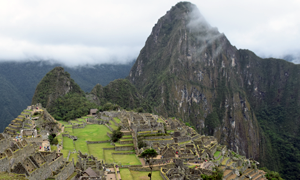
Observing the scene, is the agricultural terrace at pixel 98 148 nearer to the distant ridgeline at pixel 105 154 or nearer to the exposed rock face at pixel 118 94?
the distant ridgeline at pixel 105 154

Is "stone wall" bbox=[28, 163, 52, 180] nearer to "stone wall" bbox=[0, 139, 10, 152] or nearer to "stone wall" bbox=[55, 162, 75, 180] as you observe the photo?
"stone wall" bbox=[55, 162, 75, 180]

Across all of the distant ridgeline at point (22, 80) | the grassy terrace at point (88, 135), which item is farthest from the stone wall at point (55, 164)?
the distant ridgeline at point (22, 80)

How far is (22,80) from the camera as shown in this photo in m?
97.9

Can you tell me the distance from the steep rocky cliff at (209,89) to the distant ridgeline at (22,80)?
107ft

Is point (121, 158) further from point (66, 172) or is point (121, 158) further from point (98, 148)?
point (66, 172)

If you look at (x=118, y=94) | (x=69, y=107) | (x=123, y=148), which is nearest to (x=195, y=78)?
(x=118, y=94)

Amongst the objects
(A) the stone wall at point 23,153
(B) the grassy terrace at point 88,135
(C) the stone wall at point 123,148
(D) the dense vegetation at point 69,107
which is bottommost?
(C) the stone wall at point 123,148

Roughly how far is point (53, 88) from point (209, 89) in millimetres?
110891

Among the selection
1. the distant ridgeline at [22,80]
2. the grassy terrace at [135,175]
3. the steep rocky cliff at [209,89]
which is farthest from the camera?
the steep rocky cliff at [209,89]

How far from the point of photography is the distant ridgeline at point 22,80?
248ft

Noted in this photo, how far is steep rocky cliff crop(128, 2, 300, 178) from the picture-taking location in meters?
139

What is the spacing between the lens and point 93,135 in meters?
43.0

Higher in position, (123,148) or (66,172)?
(66,172)

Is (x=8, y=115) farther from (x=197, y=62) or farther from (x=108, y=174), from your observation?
(x=197, y=62)
